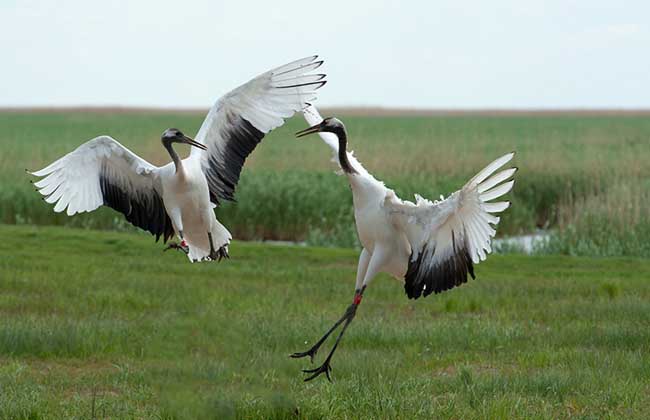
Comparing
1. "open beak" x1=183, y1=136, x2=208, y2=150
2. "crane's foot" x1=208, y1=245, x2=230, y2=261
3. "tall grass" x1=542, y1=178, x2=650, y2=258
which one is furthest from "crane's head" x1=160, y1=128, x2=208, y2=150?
"tall grass" x1=542, y1=178, x2=650, y2=258

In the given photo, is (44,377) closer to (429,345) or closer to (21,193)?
(429,345)

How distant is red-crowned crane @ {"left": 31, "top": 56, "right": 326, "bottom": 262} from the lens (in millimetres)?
8094

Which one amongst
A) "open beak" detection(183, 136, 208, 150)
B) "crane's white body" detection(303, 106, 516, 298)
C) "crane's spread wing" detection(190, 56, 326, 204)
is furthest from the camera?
"open beak" detection(183, 136, 208, 150)

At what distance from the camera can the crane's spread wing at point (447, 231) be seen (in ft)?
21.4

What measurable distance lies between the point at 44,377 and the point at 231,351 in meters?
2.53

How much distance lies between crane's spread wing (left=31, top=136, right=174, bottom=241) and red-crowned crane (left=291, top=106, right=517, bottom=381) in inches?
85.4

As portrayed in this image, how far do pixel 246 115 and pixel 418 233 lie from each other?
1955mm

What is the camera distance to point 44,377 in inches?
342

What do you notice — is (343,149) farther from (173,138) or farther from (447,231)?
(173,138)

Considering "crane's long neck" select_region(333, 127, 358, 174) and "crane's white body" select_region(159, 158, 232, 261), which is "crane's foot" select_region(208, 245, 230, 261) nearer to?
"crane's white body" select_region(159, 158, 232, 261)

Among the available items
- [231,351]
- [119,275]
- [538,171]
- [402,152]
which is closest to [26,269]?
[119,275]

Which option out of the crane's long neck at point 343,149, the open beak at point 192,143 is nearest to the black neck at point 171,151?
the open beak at point 192,143

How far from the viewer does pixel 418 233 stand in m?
7.13

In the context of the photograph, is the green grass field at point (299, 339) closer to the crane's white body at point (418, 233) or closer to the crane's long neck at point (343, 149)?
the crane's white body at point (418, 233)
